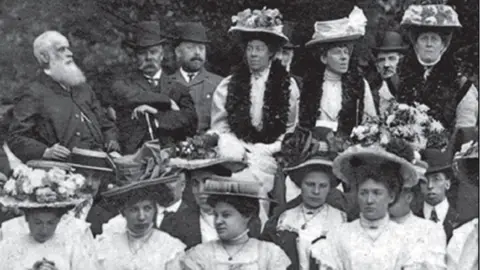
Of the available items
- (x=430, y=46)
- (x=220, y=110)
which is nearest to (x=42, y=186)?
(x=220, y=110)

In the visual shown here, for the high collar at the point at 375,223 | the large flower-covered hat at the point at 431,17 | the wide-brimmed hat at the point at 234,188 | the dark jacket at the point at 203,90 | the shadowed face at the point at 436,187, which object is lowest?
the high collar at the point at 375,223

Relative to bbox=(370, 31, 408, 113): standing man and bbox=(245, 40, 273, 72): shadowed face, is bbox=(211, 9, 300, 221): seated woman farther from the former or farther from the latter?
bbox=(370, 31, 408, 113): standing man

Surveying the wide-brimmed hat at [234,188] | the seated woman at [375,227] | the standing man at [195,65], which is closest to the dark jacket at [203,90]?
the standing man at [195,65]

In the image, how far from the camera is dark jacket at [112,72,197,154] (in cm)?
1162

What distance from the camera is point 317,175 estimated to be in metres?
10.8

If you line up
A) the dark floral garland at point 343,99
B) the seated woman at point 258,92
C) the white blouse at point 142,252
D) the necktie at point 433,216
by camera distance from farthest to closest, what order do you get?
the seated woman at point 258,92
the dark floral garland at point 343,99
the necktie at point 433,216
the white blouse at point 142,252

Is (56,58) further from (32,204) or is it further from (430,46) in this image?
(430,46)

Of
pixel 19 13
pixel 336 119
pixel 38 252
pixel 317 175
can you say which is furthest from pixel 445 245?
pixel 19 13

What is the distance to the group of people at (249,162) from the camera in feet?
33.2

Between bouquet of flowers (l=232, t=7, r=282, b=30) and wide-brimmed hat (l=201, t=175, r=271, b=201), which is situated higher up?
bouquet of flowers (l=232, t=7, r=282, b=30)

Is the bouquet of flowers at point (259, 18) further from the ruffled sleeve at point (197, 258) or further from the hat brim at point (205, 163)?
the ruffled sleeve at point (197, 258)

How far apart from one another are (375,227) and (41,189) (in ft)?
6.81

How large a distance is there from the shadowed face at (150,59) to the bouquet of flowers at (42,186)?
5.62ft

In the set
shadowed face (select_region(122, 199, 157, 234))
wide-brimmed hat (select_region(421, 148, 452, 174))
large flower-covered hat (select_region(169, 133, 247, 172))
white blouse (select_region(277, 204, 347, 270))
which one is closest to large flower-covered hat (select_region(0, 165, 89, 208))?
shadowed face (select_region(122, 199, 157, 234))
